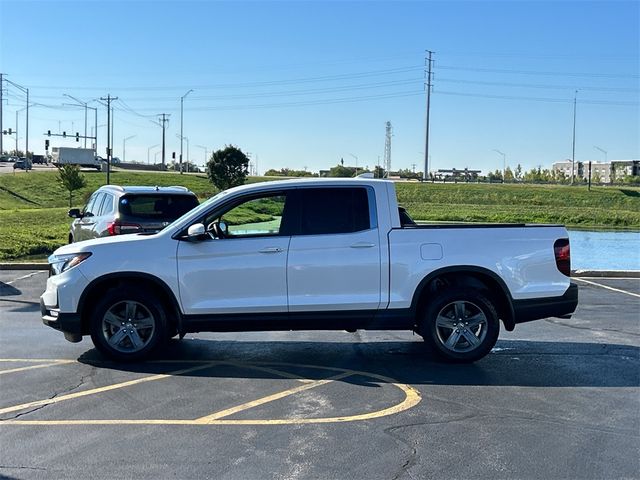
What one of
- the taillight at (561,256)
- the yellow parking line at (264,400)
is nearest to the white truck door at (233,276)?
the yellow parking line at (264,400)

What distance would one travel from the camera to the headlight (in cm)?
659

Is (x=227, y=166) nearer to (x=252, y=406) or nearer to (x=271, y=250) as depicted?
(x=271, y=250)

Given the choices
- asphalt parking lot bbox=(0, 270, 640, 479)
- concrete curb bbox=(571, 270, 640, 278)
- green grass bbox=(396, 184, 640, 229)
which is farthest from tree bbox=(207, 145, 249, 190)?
asphalt parking lot bbox=(0, 270, 640, 479)

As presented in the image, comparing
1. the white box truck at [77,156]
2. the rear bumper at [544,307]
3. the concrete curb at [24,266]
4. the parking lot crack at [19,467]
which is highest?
the white box truck at [77,156]

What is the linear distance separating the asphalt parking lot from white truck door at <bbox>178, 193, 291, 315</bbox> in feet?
2.17

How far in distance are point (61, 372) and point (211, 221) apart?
2.09m

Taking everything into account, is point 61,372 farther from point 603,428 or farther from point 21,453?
point 603,428

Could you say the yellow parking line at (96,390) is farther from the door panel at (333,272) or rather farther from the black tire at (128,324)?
the door panel at (333,272)

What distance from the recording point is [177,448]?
4.43 m

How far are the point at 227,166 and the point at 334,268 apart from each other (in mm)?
35937

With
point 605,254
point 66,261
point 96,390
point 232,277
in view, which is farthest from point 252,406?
point 605,254

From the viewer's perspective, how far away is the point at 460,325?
6.75 meters

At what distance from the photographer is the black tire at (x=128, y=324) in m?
6.58

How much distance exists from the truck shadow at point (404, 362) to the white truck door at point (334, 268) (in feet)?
2.23
